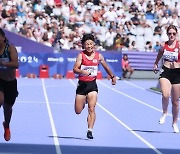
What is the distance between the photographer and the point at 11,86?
9.64 metres

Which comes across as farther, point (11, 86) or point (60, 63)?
point (60, 63)

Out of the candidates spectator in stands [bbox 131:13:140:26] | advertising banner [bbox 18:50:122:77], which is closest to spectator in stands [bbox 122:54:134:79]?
advertising banner [bbox 18:50:122:77]

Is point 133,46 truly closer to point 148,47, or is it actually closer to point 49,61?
point 148,47

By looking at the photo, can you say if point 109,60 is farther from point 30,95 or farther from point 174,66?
point 174,66

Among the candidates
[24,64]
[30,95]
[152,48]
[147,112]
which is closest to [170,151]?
[147,112]

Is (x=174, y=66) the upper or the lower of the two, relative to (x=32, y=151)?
upper

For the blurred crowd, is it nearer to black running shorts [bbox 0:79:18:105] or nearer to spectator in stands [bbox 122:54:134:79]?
spectator in stands [bbox 122:54:134:79]

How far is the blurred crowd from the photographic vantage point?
31500mm

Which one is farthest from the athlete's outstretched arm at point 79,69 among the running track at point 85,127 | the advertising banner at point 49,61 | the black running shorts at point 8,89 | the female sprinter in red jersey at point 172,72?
the advertising banner at point 49,61

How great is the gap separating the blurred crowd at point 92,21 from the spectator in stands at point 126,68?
0.97 meters

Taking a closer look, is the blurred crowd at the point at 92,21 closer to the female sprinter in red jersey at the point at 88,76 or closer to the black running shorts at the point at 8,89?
the female sprinter in red jersey at the point at 88,76

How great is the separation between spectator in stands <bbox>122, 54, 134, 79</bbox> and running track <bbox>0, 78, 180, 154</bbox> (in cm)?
835

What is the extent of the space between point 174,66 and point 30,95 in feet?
31.4

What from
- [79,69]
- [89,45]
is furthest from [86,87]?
[89,45]
